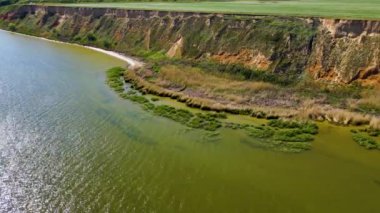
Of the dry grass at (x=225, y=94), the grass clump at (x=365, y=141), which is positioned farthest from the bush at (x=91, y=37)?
the grass clump at (x=365, y=141)

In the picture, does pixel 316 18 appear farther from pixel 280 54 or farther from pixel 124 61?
pixel 124 61

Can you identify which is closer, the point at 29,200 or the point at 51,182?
the point at 29,200

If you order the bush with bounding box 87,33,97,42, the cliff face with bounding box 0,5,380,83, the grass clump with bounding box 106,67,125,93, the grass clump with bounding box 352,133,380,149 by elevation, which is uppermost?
the cliff face with bounding box 0,5,380,83

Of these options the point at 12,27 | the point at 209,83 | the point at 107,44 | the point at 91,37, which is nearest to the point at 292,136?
the point at 209,83

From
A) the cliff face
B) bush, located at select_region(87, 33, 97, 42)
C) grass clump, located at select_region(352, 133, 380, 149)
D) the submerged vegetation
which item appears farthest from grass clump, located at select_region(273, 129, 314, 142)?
bush, located at select_region(87, 33, 97, 42)

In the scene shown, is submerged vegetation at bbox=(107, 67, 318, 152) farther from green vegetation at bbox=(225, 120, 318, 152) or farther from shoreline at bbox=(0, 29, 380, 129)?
shoreline at bbox=(0, 29, 380, 129)

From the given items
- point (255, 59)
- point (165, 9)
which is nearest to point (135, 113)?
point (255, 59)

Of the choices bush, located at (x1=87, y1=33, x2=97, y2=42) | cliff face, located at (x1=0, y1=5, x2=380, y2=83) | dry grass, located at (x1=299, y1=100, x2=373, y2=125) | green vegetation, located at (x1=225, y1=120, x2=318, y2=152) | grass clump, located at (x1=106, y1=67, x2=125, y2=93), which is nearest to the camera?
green vegetation, located at (x1=225, y1=120, x2=318, y2=152)

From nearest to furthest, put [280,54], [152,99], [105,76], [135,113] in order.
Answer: [135,113]
[152,99]
[280,54]
[105,76]
